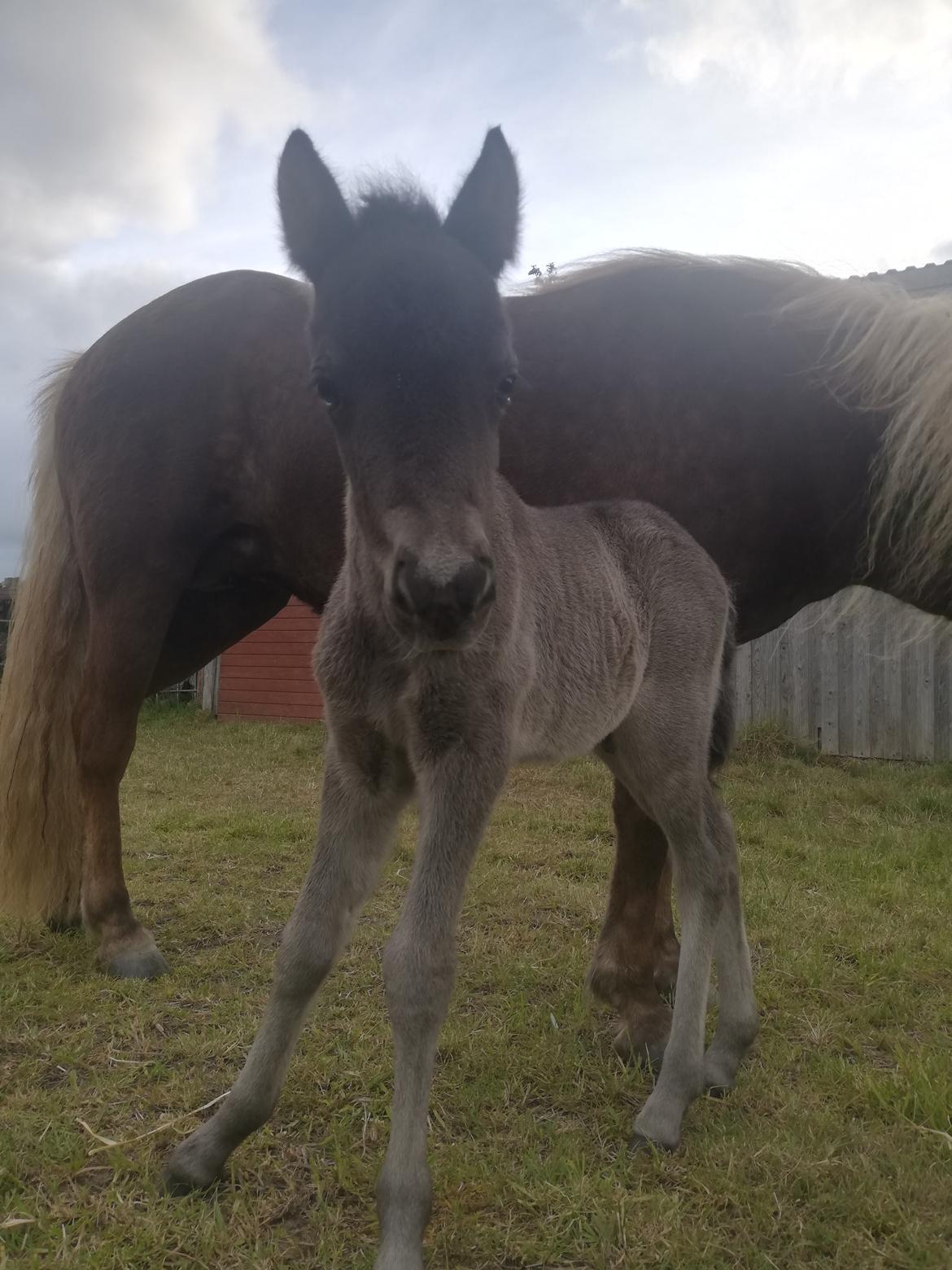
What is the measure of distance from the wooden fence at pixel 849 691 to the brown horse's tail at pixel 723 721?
17.7 ft

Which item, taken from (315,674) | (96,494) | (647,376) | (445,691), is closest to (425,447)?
(445,691)

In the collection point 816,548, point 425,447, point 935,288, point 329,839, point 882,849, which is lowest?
point 882,849

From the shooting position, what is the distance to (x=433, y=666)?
6.27ft

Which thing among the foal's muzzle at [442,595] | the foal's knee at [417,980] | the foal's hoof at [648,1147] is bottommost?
the foal's hoof at [648,1147]

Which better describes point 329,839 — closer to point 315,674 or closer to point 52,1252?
point 315,674

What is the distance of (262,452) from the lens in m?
3.56

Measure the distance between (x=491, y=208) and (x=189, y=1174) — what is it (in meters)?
2.26

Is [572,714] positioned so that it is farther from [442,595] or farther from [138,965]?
[138,965]

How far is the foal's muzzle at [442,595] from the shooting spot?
1607mm

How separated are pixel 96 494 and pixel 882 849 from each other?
465 cm

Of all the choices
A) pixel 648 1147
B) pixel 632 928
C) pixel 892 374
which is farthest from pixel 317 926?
pixel 892 374

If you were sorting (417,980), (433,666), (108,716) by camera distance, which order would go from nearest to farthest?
1. (417,980)
2. (433,666)
3. (108,716)

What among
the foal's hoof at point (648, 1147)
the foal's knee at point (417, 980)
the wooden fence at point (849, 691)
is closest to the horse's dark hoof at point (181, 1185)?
the foal's knee at point (417, 980)

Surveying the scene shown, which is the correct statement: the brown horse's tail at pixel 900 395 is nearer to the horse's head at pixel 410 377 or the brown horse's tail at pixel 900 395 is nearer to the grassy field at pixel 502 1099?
the grassy field at pixel 502 1099
